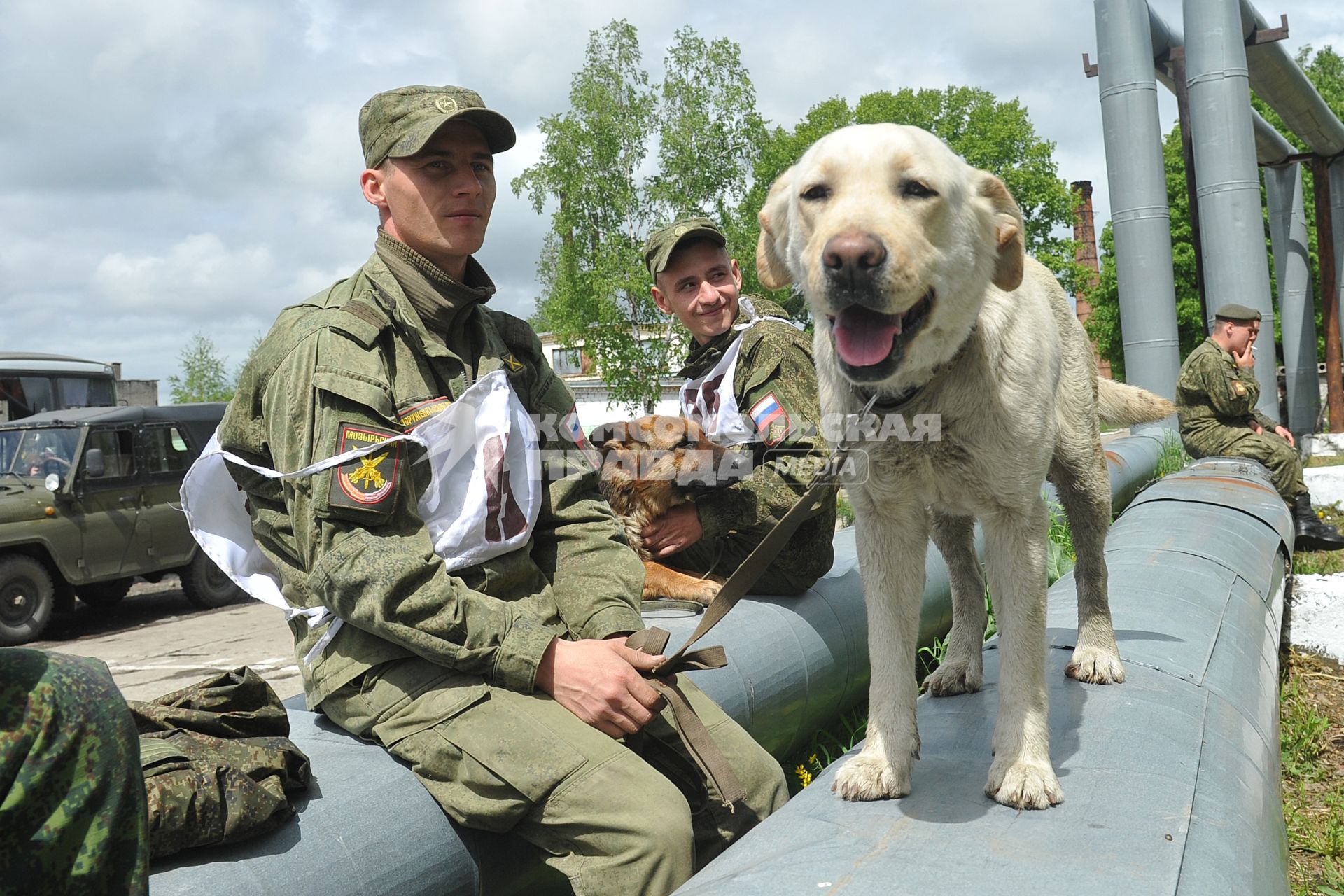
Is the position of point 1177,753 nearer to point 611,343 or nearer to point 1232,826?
point 1232,826

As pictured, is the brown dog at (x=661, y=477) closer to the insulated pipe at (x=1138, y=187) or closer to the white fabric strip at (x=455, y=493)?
the white fabric strip at (x=455, y=493)

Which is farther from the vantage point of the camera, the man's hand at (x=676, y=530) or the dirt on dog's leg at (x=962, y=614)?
the man's hand at (x=676, y=530)

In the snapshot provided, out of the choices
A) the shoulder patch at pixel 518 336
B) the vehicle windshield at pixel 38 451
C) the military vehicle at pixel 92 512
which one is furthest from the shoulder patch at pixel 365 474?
the vehicle windshield at pixel 38 451

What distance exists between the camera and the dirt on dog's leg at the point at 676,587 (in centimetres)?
466

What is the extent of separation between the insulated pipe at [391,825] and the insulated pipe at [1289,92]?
1428 centimetres

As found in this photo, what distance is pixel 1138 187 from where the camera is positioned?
1404 cm

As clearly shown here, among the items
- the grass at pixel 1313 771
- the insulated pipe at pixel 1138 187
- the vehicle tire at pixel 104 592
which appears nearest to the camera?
the grass at pixel 1313 771

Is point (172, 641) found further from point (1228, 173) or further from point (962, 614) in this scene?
point (1228, 173)

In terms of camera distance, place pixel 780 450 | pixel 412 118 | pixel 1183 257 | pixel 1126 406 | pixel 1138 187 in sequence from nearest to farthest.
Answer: pixel 412 118
pixel 1126 406
pixel 780 450
pixel 1138 187
pixel 1183 257

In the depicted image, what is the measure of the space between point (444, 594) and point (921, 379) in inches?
53.7

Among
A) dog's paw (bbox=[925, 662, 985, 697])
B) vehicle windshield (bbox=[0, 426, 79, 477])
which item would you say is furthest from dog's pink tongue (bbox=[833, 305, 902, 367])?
vehicle windshield (bbox=[0, 426, 79, 477])

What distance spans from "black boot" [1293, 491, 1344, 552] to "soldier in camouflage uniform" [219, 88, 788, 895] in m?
9.05

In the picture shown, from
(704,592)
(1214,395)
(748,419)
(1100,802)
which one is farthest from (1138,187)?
(1100,802)

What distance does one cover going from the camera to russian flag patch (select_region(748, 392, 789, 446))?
4.63 meters
